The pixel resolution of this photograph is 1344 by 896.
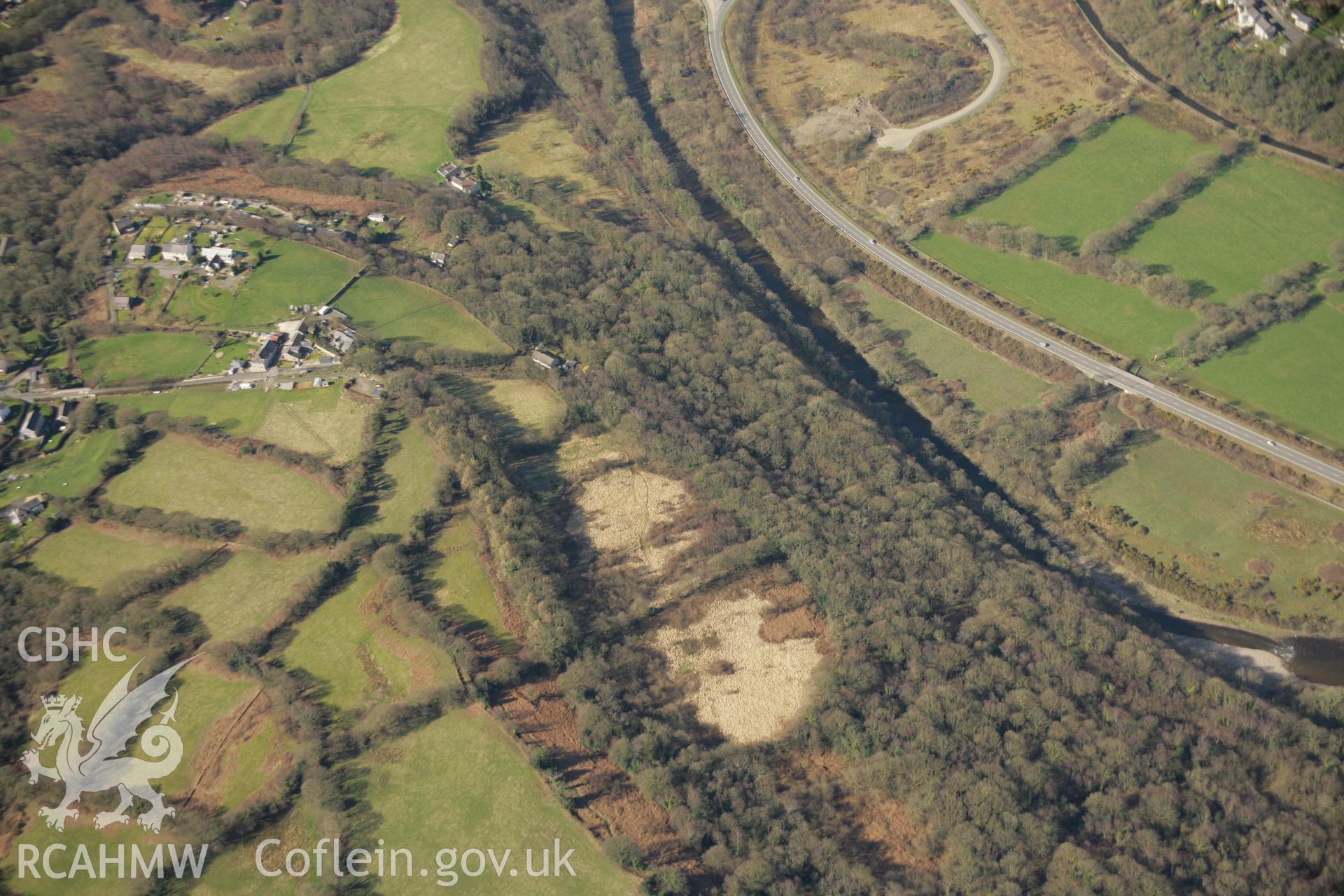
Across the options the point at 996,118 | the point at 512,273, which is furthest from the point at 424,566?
the point at 996,118

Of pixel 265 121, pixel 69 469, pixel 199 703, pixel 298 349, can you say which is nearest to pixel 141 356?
pixel 69 469

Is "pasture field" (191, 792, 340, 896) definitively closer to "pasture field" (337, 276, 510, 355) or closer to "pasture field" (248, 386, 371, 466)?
"pasture field" (248, 386, 371, 466)

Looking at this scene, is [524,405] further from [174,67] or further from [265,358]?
[174,67]

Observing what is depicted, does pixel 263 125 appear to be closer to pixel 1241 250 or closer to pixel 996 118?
pixel 996 118

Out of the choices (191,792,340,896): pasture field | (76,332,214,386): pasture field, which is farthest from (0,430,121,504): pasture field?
(191,792,340,896): pasture field

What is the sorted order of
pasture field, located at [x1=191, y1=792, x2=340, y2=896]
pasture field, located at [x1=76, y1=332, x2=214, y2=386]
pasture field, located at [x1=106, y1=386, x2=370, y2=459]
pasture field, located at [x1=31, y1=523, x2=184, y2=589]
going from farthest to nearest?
pasture field, located at [x1=76, y1=332, x2=214, y2=386], pasture field, located at [x1=106, y1=386, x2=370, y2=459], pasture field, located at [x1=31, y1=523, x2=184, y2=589], pasture field, located at [x1=191, y1=792, x2=340, y2=896]
